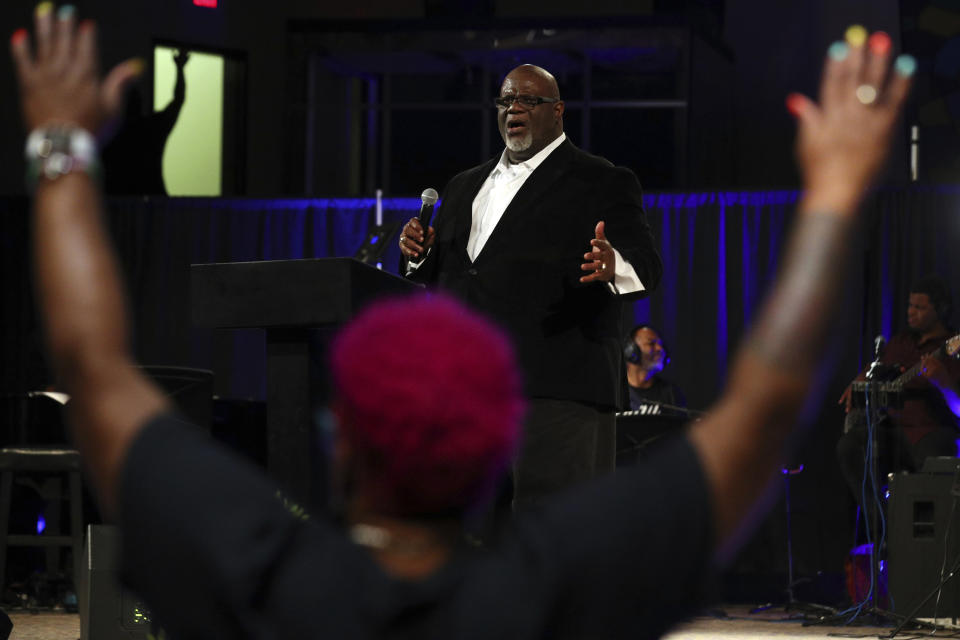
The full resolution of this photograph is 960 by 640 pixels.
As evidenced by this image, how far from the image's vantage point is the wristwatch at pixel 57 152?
1.07 meters

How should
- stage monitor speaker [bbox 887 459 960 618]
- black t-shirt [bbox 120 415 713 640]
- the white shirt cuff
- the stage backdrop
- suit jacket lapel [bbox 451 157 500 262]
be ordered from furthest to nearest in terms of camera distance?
the stage backdrop → stage monitor speaker [bbox 887 459 960 618] → suit jacket lapel [bbox 451 157 500 262] → the white shirt cuff → black t-shirt [bbox 120 415 713 640]

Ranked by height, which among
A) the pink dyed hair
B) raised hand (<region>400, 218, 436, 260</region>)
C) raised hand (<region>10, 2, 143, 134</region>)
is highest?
raised hand (<region>10, 2, 143, 134</region>)

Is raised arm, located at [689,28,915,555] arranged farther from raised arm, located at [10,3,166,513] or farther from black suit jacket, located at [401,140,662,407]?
black suit jacket, located at [401,140,662,407]

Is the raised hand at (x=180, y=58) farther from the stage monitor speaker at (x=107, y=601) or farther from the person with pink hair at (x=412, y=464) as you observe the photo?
the person with pink hair at (x=412, y=464)

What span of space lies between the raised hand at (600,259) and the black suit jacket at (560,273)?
22 centimetres

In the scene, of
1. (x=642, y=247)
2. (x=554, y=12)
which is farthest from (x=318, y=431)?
(x=554, y=12)

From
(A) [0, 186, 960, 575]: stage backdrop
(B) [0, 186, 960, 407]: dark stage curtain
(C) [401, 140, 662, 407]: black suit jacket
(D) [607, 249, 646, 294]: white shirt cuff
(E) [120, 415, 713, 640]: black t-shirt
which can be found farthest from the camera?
(B) [0, 186, 960, 407]: dark stage curtain

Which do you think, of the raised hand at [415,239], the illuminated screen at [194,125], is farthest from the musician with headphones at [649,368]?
the illuminated screen at [194,125]

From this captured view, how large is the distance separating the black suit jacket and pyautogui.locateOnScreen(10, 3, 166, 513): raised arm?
7.02 ft

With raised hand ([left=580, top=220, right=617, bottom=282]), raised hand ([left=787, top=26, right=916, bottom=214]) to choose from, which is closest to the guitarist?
raised hand ([left=580, top=220, right=617, bottom=282])

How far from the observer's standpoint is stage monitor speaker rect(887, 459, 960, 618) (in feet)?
20.1

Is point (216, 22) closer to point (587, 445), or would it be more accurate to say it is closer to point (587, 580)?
point (587, 445)

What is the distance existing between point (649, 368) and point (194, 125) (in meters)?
6.39

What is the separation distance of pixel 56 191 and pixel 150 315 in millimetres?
9160
